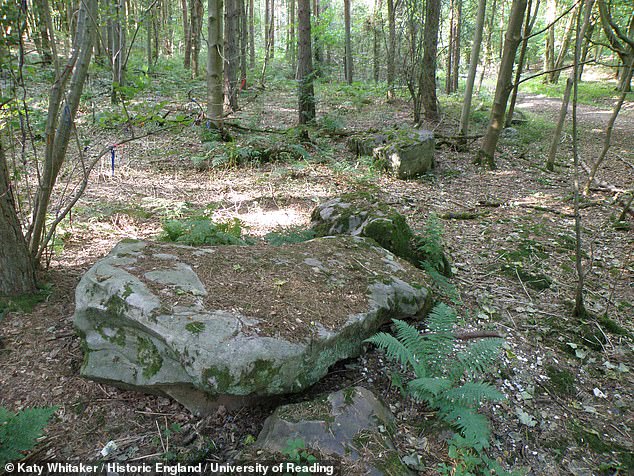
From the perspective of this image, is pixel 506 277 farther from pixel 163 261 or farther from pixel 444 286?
pixel 163 261

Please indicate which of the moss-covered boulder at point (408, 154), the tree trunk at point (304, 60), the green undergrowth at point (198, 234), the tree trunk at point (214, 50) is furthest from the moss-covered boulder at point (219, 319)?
the tree trunk at point (304, 60)

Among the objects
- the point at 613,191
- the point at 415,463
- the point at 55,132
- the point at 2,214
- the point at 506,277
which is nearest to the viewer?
the point at 415,463

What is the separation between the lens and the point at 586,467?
2.49m

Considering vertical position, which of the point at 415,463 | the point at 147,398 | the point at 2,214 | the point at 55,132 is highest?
the point at 55,132

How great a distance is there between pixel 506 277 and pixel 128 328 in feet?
13.3

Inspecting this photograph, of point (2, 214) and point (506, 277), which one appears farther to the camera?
point (506, 277)

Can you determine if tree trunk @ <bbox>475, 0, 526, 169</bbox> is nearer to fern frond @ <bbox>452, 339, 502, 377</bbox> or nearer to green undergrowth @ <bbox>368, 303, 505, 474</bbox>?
green undergrowth @ <bbox>368, 303, 505, 474</bbox>

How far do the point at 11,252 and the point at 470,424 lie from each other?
3.60 meters

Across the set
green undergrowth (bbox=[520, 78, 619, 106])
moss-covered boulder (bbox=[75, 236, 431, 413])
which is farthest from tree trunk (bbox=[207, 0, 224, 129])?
green undergrowth (bbox=[520, 78, 619, 106])

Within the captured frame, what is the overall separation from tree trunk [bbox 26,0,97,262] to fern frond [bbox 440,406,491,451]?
11.4 feet

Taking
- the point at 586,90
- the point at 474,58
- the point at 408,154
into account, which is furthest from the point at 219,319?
the point at 586,90

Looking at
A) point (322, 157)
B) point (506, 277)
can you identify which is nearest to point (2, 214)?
point (506, 277)

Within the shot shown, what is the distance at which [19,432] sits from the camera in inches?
77.0

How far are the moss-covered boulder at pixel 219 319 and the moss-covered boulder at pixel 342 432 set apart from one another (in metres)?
0.20
